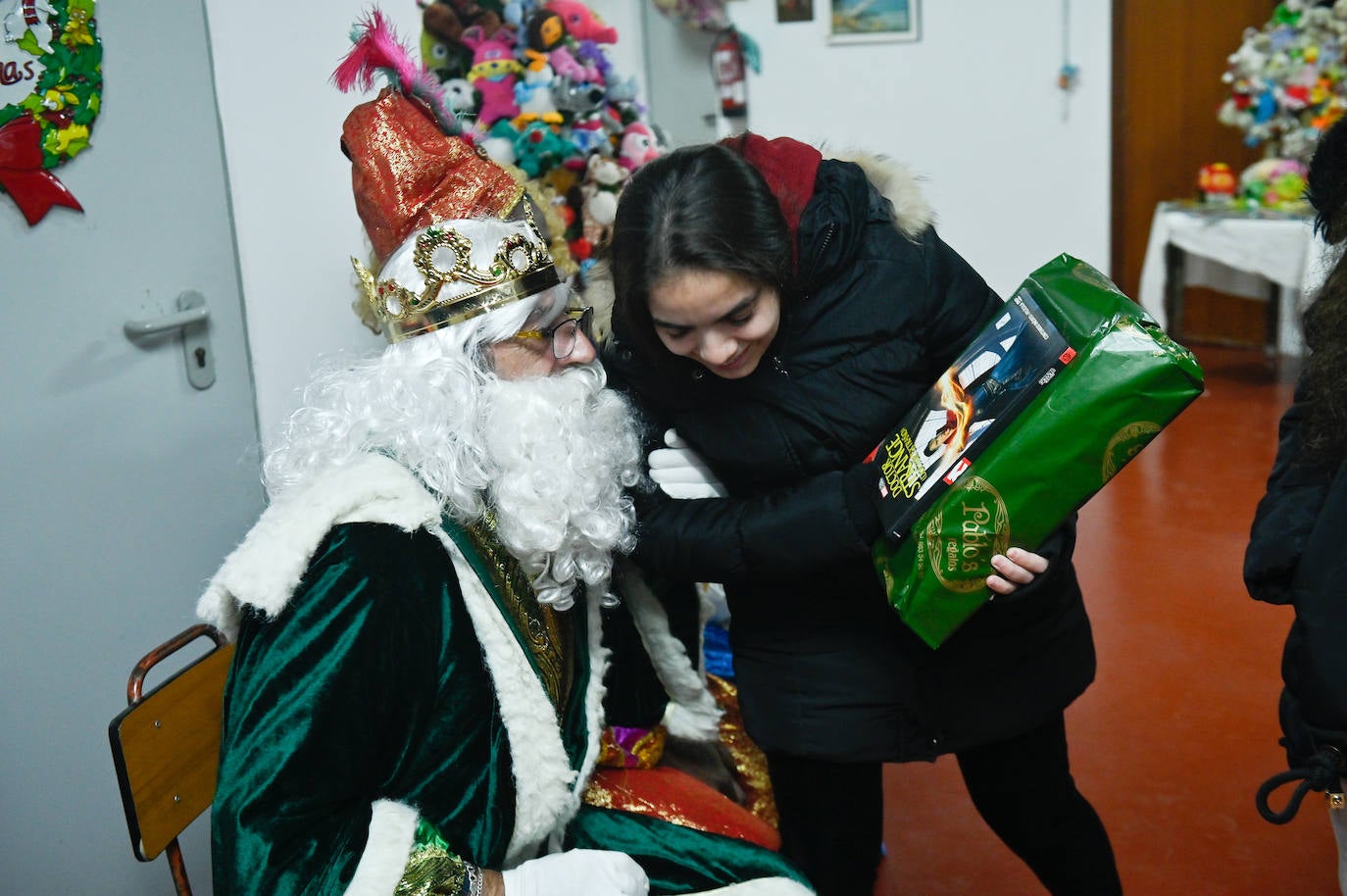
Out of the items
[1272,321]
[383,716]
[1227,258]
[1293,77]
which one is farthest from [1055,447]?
[1272,321]

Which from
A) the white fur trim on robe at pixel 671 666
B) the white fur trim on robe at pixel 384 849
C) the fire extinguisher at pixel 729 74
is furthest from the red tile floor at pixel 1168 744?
the fire extinguisher at pixel 729 74

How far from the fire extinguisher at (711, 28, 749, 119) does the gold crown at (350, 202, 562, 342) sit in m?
5.28

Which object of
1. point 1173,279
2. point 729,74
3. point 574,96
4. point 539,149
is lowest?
point 1173,279

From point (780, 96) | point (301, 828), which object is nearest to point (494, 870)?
point (301, 828)

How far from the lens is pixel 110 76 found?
200 cm

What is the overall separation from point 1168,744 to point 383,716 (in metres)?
2.07

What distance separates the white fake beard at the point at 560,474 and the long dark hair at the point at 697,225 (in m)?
0.15

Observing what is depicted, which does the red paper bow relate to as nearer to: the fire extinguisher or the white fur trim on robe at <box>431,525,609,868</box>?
the white fur trim on robe at <box>431,525,609,868</box>

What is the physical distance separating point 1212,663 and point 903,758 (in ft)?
5.86

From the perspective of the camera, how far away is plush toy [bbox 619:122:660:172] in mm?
3938

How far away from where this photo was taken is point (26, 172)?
1.86 metres

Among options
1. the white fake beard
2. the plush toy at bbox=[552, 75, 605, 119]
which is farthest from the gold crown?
the plush toy at bbox=[552, 75, 605, 119]

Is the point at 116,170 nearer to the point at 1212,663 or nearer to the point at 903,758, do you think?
the point at 903,758

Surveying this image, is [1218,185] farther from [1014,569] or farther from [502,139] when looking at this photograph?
[1014,569]
